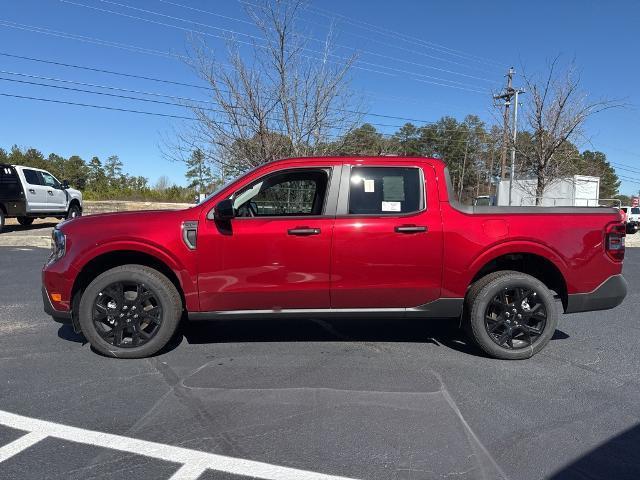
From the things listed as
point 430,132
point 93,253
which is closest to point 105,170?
point 430,132

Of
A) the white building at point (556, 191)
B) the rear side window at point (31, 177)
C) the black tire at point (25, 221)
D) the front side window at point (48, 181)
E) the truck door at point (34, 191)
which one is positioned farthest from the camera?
the white building at point (556, 191)

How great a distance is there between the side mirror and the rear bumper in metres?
3.19

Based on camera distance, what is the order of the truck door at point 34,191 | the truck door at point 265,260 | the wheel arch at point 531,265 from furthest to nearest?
1. the truck door at point 34,191
2. the wheel arch at point 531,265
3. the truck door at point 265,260

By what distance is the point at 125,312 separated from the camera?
4.17 m

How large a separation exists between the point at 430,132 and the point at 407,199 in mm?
60642

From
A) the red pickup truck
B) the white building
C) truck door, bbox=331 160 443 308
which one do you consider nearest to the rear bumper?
the red pickup truck

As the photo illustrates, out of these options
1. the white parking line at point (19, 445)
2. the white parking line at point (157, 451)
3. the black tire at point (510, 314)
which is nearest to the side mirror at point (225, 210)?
the white parking line at point (157, 451)

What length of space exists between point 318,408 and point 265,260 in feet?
4.48

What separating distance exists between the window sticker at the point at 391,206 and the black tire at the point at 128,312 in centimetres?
204

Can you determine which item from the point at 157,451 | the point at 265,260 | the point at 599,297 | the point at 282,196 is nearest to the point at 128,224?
the point at 265,260

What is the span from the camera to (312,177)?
4.44 m

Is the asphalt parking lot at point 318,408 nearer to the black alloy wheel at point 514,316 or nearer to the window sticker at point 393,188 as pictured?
the black alloy wheel at point 514,316

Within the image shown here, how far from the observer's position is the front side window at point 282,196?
4266 mm

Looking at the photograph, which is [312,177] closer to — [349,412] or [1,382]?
[349,412]
